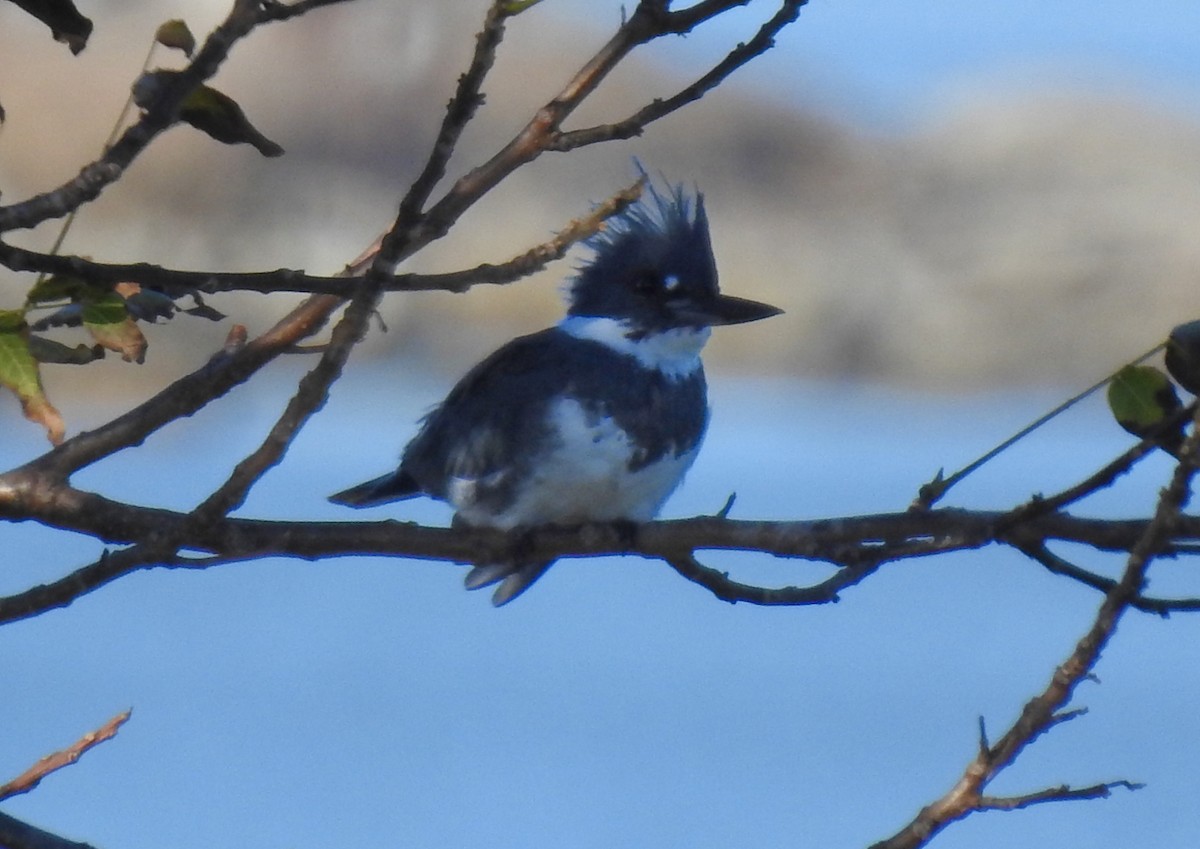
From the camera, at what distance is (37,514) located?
130 centimetres

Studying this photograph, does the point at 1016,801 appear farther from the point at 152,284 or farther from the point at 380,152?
the point at 380,152

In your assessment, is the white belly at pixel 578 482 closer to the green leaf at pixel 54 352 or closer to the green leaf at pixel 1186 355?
the green leaf at pixel 54 352

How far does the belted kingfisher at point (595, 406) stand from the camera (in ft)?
6.86

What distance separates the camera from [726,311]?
2.24 metres

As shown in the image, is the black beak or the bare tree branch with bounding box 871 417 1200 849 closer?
the bare tree branch with bounding box 871 417 1200 849

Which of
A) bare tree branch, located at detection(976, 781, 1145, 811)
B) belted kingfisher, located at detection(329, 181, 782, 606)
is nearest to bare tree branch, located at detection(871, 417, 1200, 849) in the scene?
bare tree branch, located at detection(976, 781, 1145, 811)

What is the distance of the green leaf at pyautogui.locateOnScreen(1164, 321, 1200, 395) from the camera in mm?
1039

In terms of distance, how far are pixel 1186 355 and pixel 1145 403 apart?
0.05 m

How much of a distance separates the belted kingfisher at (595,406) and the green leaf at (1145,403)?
91cm

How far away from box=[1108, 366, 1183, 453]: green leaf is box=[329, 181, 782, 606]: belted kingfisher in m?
0.91

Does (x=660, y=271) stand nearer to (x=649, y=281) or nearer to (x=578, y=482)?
(x=649, y=281)

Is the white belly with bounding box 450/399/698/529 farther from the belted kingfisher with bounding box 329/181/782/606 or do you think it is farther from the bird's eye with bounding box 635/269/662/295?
the bird's eye with bounding box 635/269/662/295

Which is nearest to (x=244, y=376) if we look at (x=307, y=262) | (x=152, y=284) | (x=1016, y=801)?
(x=152, y=284)

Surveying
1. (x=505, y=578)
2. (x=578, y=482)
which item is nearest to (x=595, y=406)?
(x=578, y=482)
